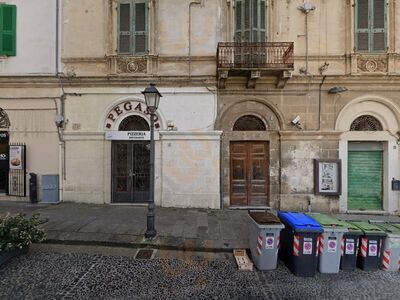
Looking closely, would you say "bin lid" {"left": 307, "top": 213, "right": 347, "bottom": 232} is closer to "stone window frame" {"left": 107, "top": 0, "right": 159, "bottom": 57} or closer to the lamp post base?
the lamp post base

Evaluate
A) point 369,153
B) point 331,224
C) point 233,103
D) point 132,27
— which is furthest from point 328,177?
point 132,27

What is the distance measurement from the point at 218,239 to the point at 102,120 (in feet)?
21.3

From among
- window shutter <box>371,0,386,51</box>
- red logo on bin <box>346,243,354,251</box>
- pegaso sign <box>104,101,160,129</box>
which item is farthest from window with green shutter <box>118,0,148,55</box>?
red logo on bin <box>346,243,354,251</box>

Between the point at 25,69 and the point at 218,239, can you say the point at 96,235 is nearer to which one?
the point at 218,239

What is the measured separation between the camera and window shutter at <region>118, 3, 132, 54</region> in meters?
10.1

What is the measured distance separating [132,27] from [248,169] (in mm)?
7058

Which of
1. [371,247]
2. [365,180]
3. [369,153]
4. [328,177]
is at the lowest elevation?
[371,247]

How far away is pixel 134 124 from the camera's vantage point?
10.3 metres

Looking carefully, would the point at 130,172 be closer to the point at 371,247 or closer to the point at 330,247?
the point at 330,247

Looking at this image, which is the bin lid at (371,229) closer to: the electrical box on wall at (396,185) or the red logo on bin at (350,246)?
the red logo on bin at (350,246)

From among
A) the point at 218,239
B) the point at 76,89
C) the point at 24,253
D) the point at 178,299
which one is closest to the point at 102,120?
the point at 76,89

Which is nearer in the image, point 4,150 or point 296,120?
point 296,120

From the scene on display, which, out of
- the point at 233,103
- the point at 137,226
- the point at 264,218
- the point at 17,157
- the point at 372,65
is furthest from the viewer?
the point at 17,157

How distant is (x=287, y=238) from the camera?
18.0 ft
